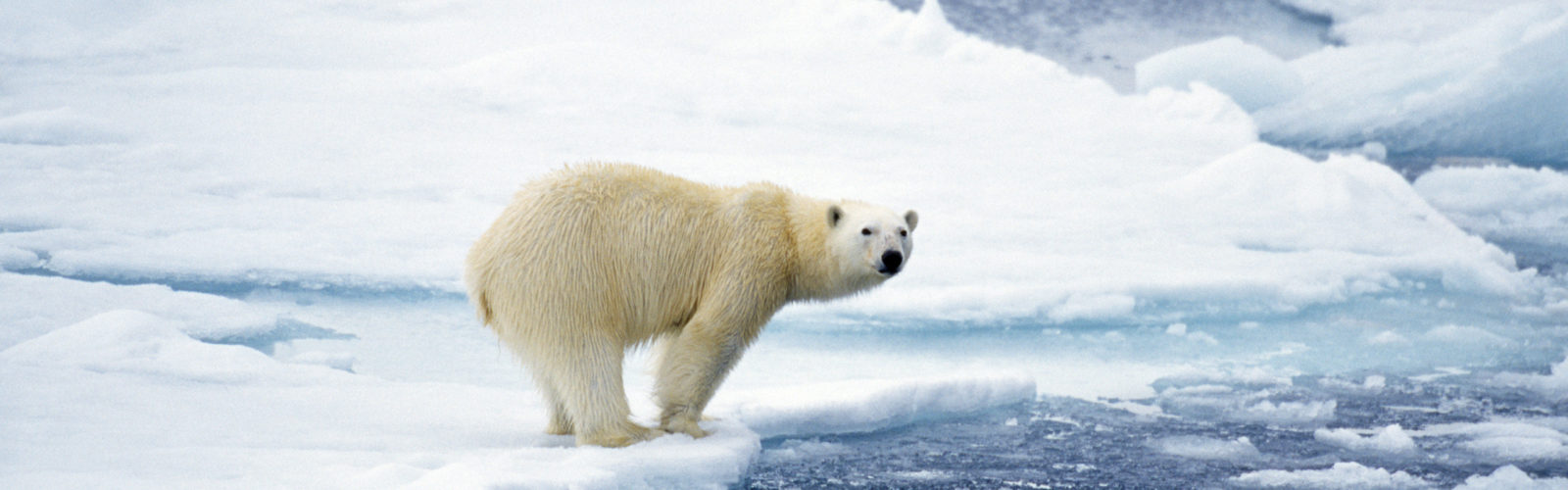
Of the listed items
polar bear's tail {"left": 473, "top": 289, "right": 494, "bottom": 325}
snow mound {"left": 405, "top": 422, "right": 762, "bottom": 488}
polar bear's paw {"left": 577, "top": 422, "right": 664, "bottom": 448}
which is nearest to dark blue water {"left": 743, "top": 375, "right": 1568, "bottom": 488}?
snow mound {"left": 405, "top": 422, "right": 762, "bottom": 488}

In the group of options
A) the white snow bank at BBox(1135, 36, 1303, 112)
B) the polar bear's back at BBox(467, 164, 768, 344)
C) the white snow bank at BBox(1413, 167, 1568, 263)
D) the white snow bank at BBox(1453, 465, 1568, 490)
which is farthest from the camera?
the white snow bank at BBox(1135, 36, 1303, 112)

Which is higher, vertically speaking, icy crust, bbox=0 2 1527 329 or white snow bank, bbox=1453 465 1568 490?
icy crust, bbox=0 2 1527 329

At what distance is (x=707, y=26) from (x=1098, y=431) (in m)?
8.39

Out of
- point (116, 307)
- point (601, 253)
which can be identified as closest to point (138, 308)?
point (116, 307)

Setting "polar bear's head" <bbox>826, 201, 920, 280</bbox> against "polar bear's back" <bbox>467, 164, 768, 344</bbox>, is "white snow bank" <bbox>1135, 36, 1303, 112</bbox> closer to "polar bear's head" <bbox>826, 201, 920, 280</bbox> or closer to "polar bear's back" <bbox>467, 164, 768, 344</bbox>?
"polar bear's head" <bbox>826, 201, 920, 280</bbox>

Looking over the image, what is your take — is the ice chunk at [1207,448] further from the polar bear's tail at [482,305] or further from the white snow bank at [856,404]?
the polar bear's tail at [482,305]

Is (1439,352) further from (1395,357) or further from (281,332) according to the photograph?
(281,332)

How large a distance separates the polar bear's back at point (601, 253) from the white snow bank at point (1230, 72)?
1009 centimetres

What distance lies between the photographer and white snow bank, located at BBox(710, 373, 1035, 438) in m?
5.00

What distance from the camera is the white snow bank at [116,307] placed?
5.87 m

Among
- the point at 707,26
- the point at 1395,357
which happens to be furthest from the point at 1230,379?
the point at 707,26

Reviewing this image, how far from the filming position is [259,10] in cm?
1216

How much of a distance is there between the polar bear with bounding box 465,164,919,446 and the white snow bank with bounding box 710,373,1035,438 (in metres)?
0.67

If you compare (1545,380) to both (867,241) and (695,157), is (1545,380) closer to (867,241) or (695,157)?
(867,241)
